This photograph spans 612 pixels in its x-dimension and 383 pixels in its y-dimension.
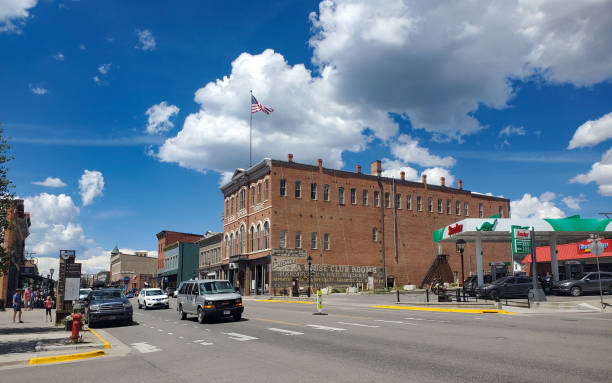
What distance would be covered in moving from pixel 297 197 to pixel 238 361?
4295cm

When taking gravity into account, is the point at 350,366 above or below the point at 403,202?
below

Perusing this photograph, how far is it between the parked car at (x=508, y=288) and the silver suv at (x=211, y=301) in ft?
52.9

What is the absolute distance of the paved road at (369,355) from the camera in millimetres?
8484

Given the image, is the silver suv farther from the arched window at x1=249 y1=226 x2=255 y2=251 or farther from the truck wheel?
the arched window at x1=249 y1=226 x2=255 y2=251

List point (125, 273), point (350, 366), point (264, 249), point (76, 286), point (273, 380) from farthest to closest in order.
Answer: point (125, 273), point (264, 249), point (76, 286), point (350, 366), point (273, 380)

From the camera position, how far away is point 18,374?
10219mm

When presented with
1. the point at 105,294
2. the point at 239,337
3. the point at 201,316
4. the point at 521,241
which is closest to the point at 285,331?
the point at 239,337

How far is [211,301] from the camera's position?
19922 mm

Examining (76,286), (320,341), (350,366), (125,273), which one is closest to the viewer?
(350,366)

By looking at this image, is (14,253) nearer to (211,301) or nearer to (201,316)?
(201,316)

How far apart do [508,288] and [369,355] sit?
2207 cm

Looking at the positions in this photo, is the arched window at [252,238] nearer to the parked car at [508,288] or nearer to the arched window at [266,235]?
the arched window at [266,235]

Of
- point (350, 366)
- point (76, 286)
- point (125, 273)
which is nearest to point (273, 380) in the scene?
point (350, 366)

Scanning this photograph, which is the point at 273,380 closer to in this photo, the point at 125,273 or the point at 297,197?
the point at 297,197
